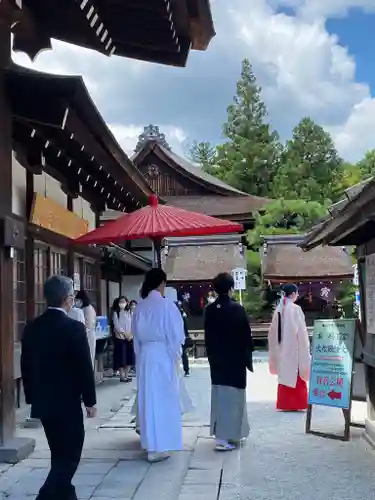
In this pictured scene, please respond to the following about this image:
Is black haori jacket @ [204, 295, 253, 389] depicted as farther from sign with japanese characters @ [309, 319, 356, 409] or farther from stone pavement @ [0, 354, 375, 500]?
sign with japanese characters @ [309, 319, 356, 409]

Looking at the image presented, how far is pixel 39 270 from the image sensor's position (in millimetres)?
8945

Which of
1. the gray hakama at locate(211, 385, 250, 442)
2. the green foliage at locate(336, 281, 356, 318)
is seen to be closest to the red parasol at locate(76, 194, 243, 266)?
the gray hakama at locate(211, 385, 250, 442)

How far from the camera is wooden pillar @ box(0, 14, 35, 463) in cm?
615

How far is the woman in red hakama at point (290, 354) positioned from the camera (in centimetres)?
892

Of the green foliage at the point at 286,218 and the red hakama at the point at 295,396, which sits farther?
the green foliage at the point at 286,218

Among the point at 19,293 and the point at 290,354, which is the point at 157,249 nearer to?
the point at 19,293

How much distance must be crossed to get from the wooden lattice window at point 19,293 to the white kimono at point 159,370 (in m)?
2.14

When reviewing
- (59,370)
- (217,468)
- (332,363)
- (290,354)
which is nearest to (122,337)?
(290,354)

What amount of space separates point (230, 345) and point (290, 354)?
2.49 m

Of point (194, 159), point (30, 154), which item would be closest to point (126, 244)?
point (30, 154)

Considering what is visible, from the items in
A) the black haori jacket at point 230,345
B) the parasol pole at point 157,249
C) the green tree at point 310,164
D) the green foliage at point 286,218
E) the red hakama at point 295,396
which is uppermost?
the green tree at point 310,164

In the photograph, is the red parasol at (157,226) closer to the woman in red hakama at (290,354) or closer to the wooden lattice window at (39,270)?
the wooden lattice window at (39,270)

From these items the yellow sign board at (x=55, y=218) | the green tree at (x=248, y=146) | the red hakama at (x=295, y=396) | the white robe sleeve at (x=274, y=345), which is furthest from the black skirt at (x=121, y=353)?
the green tree at (x=248, y=146)

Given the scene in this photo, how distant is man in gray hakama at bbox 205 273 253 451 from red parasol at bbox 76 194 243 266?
2.71 feet
